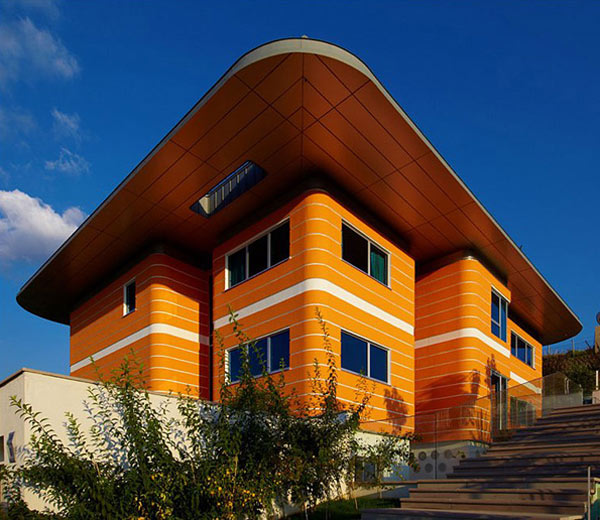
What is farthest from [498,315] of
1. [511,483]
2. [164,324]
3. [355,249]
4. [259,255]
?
[164,324]

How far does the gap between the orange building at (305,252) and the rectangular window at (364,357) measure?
0.06 meters

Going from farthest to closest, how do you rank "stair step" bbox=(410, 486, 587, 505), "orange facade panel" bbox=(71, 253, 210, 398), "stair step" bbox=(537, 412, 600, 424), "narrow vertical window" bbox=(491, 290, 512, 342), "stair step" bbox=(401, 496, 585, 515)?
"narrow vertical window" bbox=(491, 290, 512, 342)
"orange facade panel" bbox=(71, 253, 210, 398)
"stair step" bbox=(537, 412, 600, 424)
"stair step" bbox=(410, 486, 587, 505)
"stair step" bbox=(401, 496, 585, 515)

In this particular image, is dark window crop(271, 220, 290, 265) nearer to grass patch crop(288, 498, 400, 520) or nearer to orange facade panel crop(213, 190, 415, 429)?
orange facade panel crop(213, 190, 415, 429)

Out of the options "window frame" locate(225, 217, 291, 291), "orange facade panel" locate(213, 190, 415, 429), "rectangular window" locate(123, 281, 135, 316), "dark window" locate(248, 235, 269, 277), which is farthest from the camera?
"rectangular window" locate(123, 281, 135, 316)

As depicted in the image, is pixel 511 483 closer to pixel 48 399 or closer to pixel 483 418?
pixel 483 418

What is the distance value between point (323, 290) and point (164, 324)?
7230 mm

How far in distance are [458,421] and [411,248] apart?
7.67m

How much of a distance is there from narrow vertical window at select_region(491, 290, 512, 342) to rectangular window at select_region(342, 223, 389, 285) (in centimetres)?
590

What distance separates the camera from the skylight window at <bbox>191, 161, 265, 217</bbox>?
56.1 ft

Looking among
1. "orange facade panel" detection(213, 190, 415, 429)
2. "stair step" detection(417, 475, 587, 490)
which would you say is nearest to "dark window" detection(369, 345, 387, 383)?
"orange facade panel" detection(213, 190, 415, 429)

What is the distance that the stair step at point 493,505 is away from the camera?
9.30 metres

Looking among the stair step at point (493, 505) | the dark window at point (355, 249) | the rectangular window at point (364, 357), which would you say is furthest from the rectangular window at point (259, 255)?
the stair step at point (493, 505)

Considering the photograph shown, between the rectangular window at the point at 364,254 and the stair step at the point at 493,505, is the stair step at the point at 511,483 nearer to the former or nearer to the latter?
the stair step at the point at 493,505

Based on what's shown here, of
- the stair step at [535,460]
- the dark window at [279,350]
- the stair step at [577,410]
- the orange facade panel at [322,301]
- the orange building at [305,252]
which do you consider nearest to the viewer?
the stair step at [535,460]
